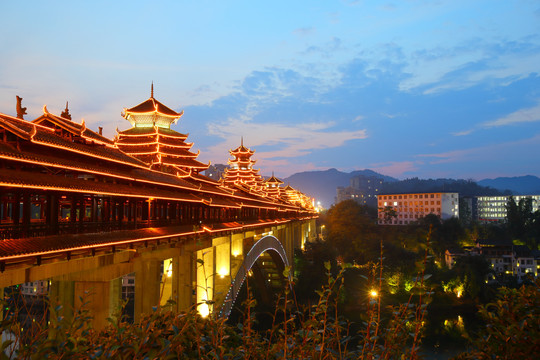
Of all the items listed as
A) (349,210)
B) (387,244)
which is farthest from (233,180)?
(387,244)

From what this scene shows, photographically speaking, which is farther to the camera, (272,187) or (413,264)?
(272,187)

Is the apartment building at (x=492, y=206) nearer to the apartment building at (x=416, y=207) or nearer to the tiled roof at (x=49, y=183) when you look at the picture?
the apartment building at (x=416, y=207)

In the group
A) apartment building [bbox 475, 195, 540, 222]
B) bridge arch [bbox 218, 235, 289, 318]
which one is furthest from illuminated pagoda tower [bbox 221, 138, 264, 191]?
apartment building [bbox 475, 195, 540, 222]

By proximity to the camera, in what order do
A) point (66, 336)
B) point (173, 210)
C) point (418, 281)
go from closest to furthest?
point (66, 336) < point (418, 281) < point (173, 210)

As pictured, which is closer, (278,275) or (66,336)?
(66,336)

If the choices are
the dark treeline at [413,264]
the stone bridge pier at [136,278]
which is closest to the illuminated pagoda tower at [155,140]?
the stone bridge pier at [136,278]

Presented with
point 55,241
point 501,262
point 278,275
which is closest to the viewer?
point 55,241

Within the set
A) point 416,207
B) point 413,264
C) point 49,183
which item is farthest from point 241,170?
point 49,183

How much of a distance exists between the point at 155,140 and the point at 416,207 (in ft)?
305

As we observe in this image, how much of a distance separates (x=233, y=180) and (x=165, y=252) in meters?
61.7

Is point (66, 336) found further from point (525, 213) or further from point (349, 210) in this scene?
point (525, 213)

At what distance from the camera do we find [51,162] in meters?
12.7

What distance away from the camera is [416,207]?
374 feet

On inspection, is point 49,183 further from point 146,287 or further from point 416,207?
point 416,207
